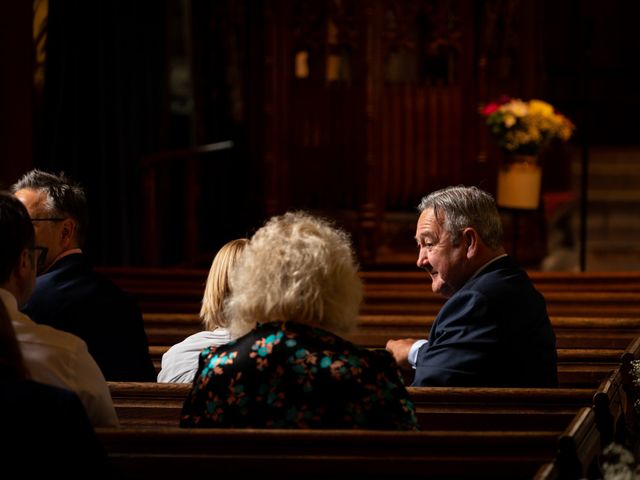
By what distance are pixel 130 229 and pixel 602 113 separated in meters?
5.88

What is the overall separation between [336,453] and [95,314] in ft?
4.23

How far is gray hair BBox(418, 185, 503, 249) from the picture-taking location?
2.97 m

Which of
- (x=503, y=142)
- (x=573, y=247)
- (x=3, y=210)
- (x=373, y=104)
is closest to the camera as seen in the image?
(x=3, y=210)

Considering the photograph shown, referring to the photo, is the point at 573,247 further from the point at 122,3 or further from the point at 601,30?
the point at 122,3

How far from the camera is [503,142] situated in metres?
6.91

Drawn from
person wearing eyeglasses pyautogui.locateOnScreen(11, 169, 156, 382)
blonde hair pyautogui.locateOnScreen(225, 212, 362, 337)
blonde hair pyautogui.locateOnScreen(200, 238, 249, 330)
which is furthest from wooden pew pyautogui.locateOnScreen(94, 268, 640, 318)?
blonde hair pyautogui.locateOnScreen(225, 212, 362, 337)

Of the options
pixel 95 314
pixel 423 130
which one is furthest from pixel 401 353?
pixel 423 130

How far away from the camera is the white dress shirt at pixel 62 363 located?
2.13 meters

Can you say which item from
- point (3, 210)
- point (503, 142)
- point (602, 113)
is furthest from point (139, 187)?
point (602, 113)

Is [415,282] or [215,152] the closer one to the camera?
[415,282]

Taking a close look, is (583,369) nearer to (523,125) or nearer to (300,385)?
(300,385)

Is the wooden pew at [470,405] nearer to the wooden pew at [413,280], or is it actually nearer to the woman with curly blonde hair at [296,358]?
the woman with curly blonde hair at [296,358]

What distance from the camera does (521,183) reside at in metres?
6.87

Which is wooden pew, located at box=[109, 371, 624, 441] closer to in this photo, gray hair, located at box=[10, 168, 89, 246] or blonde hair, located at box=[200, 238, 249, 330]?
blonde hair, located at box=[200, 238, 249, 330]
